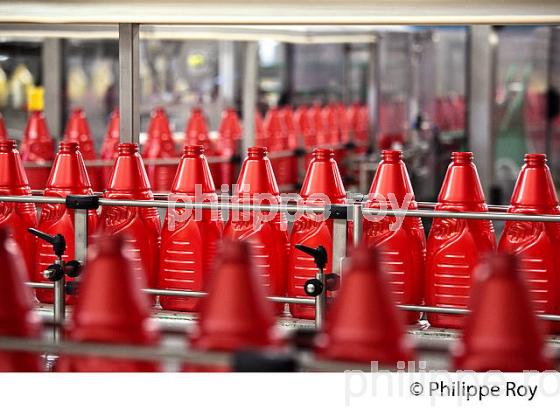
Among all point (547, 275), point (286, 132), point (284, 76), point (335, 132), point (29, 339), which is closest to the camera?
point (29, 339)

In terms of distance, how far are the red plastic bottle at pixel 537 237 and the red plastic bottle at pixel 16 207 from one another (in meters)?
1.20

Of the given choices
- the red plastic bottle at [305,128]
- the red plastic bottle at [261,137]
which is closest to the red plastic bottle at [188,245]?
the red plastic bottle at [261,137]

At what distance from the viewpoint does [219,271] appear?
1468 mm

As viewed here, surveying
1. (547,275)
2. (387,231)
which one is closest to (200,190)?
(387,231)

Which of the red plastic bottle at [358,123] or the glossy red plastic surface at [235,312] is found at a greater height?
the red plastic bottle at [358,123]

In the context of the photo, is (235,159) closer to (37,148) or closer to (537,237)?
(37,148)

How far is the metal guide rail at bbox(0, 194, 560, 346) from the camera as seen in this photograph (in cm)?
223

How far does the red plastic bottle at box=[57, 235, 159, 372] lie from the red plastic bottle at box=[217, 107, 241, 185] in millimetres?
3825

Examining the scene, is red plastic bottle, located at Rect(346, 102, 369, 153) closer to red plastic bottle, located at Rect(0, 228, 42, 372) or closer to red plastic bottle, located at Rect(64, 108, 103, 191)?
red plastic bottle, located at Rect(64, 108, 103, 191)

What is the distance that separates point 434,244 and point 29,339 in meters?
1.18

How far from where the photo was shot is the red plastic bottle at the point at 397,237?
2.41 meters

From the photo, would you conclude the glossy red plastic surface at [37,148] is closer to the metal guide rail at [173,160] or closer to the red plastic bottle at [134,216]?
the metal guide rail at [173,160]

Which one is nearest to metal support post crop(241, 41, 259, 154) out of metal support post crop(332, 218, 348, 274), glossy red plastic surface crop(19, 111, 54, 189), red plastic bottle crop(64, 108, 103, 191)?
red plastic bottle crop(64, 108, 103, 191)
